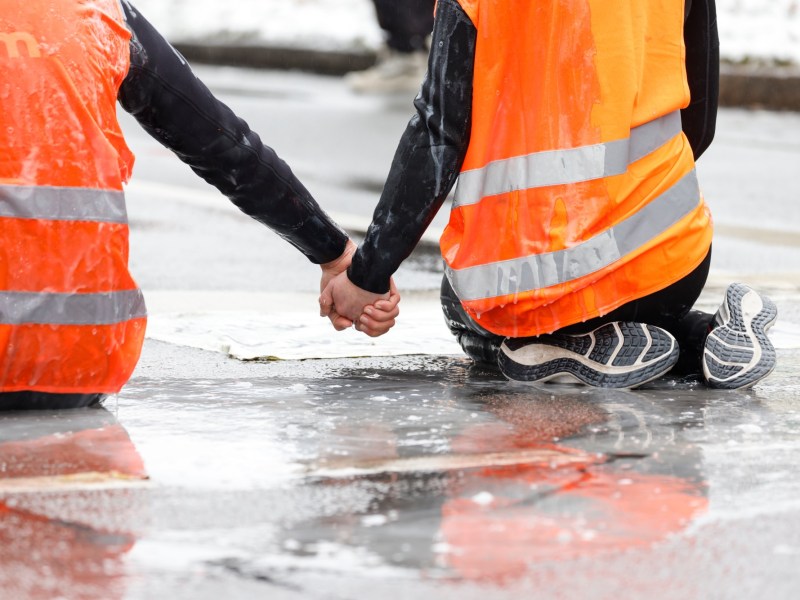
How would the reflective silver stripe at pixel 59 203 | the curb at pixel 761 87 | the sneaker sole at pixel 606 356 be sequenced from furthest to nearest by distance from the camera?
the curb at pixel 761 87 < the sneaker sole at pixel 606 356 < the reflective silver stripe at pixel 59 203

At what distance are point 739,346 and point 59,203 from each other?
1.42 metres

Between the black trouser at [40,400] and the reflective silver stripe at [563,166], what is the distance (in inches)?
34.3

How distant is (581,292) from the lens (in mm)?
3287

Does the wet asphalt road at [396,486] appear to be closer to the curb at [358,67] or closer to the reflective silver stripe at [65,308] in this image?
the reflective silver stripe at [65,308]

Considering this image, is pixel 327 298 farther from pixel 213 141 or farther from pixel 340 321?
pixel 213 141

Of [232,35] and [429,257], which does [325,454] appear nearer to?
[429,257]

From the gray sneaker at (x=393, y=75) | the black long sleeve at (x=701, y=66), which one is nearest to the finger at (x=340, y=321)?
the black long sleeve at (x=701, y=66)

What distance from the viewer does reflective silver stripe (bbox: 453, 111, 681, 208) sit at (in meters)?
3.23

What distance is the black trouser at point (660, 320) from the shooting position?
3400mm

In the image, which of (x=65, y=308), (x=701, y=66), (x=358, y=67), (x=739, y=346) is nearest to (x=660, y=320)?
(x=739, y=346)

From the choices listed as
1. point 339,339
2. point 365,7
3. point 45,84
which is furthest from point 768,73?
point 45,84

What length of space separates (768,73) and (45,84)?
10881 millimetres

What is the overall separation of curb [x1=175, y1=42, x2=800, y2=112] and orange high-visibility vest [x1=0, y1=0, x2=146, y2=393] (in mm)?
10504

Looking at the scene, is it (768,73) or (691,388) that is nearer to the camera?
(691,388)
